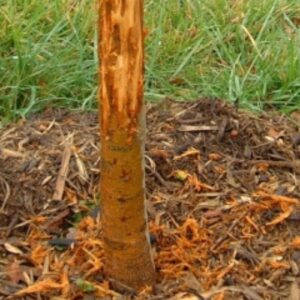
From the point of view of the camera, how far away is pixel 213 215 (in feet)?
10.6

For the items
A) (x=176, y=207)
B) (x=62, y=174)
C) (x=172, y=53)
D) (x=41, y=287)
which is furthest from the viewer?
(x=172, y=53)

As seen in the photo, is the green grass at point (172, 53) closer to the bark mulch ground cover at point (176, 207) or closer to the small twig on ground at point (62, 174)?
the bark mulch ground cover at point (176, 207)

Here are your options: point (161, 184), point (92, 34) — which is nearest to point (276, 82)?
point (92, 34)

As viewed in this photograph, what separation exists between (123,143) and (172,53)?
2379mm

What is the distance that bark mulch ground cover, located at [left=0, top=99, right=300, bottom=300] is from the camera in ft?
9.71

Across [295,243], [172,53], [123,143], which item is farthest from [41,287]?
[172,53]

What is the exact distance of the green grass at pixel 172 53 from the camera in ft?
14.8

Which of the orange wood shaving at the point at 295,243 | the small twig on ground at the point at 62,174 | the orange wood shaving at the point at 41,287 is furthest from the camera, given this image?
the small twig on ground at the point at 62,174

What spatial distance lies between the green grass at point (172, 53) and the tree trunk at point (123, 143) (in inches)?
60.1

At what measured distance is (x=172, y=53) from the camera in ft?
16.3

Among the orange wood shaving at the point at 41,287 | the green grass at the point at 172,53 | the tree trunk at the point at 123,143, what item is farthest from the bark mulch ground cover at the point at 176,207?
the green grass at the point at 172,53

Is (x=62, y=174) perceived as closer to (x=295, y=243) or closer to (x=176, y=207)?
(x=176, y=207)

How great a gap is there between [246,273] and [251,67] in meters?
2.04

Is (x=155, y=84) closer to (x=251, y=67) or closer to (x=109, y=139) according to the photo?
(x=251, y=67)
